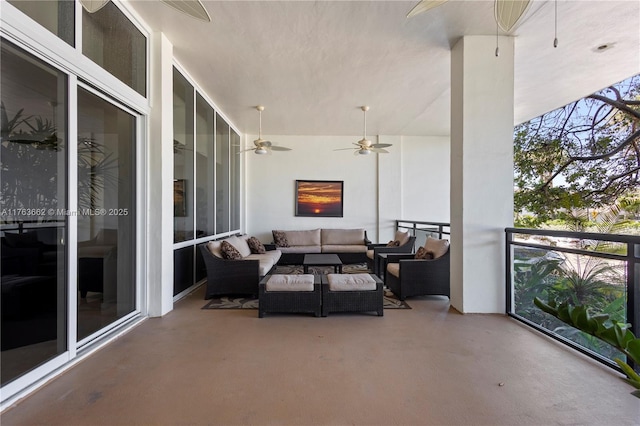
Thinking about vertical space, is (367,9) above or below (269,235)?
above

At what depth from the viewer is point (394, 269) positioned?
158 inches

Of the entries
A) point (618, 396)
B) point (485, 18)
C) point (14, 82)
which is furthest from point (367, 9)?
point (618, 396)

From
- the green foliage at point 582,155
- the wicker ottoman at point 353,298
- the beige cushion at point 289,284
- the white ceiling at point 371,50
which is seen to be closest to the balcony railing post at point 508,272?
the wicker ottoman at point 353,298

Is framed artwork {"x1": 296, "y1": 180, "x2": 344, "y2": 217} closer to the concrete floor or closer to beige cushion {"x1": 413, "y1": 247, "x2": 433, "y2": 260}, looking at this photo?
beige cushion {"x1": 413, "y1": 247, "x2": 433, "y2": 260}

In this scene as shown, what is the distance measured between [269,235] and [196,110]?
365 centimetres

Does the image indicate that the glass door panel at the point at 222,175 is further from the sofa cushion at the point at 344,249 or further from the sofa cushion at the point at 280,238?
the sofa cushion at the point at 344,249

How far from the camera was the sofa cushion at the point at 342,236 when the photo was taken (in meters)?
6.88

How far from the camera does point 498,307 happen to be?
10.5ft

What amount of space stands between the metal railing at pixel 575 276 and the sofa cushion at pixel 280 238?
456 cm

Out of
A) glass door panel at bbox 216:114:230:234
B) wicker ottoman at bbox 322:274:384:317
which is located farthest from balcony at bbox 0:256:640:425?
glass door panel at bbox 216:114:230:234

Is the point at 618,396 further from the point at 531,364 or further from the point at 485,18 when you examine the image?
the point at 485,18

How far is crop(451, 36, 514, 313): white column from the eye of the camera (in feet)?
10.5

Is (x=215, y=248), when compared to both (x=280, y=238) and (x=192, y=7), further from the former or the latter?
(x=192, y=7)

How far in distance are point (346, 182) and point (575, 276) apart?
5.26 metres
